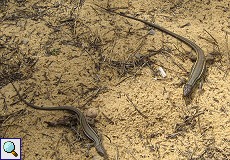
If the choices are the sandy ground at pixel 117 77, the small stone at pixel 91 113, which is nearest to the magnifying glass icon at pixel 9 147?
the sandy ground at pixel 117 77

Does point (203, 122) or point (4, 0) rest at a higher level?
point (4, 0)

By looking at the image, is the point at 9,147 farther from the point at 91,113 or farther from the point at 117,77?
the point at 117,77

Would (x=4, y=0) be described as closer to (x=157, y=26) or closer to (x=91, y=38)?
(x=91, y=38)

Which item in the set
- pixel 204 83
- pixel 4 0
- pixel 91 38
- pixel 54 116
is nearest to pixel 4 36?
pixel 4 0

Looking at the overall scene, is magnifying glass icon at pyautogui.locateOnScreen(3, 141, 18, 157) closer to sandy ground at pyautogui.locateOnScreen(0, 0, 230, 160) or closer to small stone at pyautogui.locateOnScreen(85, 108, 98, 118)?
sandy ground at pyautogui.locateOnScreen(0, 0, 230, 160)

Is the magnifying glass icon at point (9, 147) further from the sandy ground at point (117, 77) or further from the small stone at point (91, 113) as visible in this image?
the small stone at point (91, 113)

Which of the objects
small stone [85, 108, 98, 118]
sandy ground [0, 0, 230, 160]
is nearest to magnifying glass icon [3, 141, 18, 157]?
sandy ground [0, 0, 230, 160]
